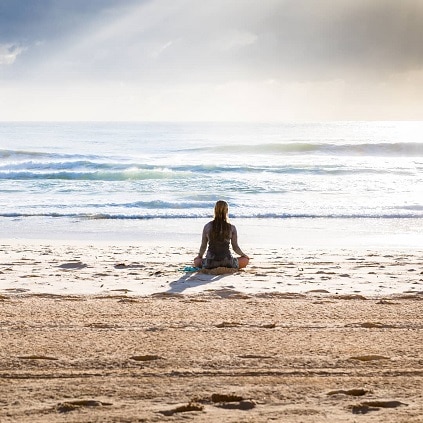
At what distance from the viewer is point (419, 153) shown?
144 feet

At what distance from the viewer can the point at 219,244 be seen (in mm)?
8688

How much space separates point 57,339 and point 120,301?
5.27ft

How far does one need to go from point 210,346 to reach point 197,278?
11.1 feet

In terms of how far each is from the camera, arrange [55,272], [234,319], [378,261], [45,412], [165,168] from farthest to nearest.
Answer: [165,168]
[378,261]
[55,272]
[234,319]
[45,412]

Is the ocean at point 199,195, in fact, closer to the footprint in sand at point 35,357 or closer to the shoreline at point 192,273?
the shoreline at point 192,273

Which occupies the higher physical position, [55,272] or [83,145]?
[83,145]

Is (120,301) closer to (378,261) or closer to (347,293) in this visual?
(347,293)

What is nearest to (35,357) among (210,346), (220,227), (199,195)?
(210,346)

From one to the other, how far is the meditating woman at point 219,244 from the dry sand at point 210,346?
1.11 feet

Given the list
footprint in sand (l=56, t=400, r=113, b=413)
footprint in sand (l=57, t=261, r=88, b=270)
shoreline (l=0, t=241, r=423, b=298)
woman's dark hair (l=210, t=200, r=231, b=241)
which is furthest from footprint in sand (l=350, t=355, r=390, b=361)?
footprint in sand (l=57, t=261, r=88, b=270)

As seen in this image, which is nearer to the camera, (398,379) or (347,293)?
(398,379)

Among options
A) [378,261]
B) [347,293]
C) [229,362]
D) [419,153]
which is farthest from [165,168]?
[229,362]

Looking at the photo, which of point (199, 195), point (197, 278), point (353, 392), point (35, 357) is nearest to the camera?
point (353, 392)

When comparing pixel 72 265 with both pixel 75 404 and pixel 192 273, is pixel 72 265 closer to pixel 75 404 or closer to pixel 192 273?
pixel 192 273
